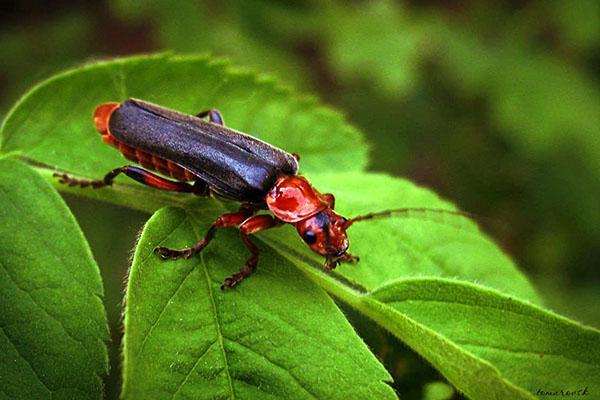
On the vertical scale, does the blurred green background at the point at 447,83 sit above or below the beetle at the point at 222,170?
above

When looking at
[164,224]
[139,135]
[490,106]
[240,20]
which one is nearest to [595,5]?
[490,106]

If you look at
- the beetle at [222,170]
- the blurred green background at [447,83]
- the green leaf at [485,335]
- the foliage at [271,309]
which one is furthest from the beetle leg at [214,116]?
the blurred green background at [447,83]

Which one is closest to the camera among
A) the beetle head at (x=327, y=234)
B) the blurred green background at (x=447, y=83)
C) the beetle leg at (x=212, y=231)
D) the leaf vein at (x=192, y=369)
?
the leaf vein at (x=192, y=369)

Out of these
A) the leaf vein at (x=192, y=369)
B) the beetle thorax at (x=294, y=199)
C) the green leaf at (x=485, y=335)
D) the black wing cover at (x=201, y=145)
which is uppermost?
the black wing cover at (x=201, y=145)

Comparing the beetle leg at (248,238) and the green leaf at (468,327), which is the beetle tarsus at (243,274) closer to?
the beetle leg at (248,238)

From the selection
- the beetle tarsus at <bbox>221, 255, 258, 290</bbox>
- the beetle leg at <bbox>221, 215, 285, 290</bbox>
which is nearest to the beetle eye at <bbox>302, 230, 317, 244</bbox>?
the beetle leg at <bbox>221, 215, 285, 290</bbox>

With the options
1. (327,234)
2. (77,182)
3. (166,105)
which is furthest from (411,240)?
(77,182)

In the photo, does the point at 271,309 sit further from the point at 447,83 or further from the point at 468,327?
the point at 447,83
